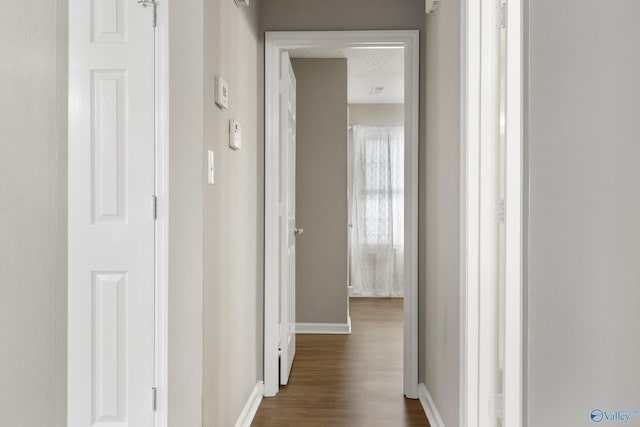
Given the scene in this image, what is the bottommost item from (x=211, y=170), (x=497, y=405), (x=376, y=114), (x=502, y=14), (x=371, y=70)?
(x=497, y=405)

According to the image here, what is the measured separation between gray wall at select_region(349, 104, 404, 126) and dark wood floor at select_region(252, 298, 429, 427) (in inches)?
123

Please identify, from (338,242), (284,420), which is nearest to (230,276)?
(284,420)

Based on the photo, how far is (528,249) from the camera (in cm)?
110

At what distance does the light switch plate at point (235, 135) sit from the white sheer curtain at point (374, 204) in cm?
438

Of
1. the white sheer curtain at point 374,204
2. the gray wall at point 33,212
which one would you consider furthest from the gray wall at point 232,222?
the white sheer curtain at point 374,204

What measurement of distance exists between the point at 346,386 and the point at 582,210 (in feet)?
8.27

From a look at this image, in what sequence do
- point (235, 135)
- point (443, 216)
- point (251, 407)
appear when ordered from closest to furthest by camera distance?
1. point (235, 135)
2. point (443, 216)
3. point (251, 407)

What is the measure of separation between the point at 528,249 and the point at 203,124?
1.23 m

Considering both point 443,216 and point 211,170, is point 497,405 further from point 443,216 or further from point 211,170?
point 211,170

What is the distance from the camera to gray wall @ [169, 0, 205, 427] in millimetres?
1787

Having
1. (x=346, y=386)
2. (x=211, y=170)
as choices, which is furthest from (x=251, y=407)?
(x=211, y=170)

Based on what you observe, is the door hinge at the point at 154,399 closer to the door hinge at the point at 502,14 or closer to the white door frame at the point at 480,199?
the white door frame at the point at 480,199

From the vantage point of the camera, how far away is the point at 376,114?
6773mm

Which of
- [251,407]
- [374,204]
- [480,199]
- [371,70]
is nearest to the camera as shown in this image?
[480,199]
